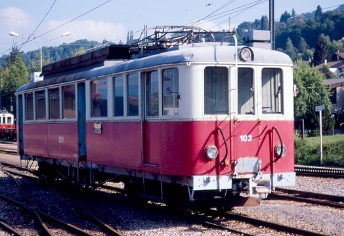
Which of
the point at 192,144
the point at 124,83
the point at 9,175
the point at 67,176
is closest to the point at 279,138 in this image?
the point at 192,144

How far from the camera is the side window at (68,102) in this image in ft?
47.1

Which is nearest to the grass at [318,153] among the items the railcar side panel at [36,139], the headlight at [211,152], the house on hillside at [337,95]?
the railcar side panel at [36,139]

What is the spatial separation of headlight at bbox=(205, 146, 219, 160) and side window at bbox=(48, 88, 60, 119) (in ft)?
21.9

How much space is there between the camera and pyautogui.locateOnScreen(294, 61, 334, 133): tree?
164 ft

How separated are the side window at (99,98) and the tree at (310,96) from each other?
120ft

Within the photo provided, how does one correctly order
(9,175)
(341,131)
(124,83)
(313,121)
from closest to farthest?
(124,83)
(9,175)
(313,121)
(341,131)

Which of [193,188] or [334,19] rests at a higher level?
[334,19]

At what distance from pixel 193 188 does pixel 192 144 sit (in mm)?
746

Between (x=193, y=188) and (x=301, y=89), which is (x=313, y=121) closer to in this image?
(x=301, y=89)

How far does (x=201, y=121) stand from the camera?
981 centimetres

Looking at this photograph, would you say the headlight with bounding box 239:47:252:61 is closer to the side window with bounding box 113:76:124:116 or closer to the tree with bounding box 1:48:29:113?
the side window with bounding box 113:76:124:116

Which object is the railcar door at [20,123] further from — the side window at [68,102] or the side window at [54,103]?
the side window at [68,102]

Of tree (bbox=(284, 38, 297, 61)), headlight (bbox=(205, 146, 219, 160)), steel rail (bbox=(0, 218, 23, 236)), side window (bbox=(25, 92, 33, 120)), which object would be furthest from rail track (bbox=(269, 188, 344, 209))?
tree (bbox=(284, 38, 297, 61))

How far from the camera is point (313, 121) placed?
4875cm
